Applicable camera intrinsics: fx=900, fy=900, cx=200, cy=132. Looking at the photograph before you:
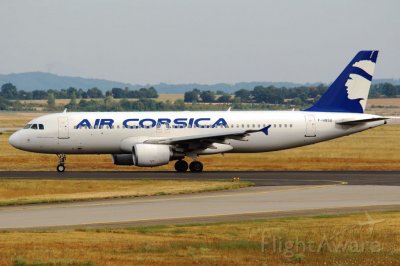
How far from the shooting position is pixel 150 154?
51.8 m

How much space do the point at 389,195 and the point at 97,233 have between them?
1632cm

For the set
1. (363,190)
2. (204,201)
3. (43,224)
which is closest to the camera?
(43,224)

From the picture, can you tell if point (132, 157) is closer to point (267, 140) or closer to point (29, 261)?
point (267, 140)

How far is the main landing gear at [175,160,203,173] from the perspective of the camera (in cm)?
5391

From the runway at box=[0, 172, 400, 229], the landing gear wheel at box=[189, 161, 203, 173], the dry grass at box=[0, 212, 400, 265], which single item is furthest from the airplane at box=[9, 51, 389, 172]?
the dry grass at box=[0, 212, 400, 265]

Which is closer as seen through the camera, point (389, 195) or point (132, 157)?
point (389, 195)

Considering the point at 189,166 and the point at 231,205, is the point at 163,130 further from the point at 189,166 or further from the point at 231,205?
the point at 231,205

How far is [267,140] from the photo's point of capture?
5569cm

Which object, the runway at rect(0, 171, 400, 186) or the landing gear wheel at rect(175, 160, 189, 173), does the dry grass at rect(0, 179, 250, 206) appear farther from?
the landing gear wheel at rect(175, 160, 189, 173)

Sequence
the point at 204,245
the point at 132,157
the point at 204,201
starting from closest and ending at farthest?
the point at 204,245
the point at 204,201
the point at 132,157

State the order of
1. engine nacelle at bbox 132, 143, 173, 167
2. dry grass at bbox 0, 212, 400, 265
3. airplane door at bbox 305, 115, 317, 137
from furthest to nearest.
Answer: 1. airplane door at bbox 305, 115, 317, 137
2. engine nacelle at bbox 132, 143, 173, 167
3. dry grass at bbox 0, 212, 400, 265

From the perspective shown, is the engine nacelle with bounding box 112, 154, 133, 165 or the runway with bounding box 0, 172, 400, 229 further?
the engine nacelle with bounding box 112, 154, 133, 165

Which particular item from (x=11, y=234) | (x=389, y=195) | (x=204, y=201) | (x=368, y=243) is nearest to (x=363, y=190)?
(x=389, y=195)

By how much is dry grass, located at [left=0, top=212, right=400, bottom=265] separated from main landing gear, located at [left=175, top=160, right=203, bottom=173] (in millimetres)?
24316
